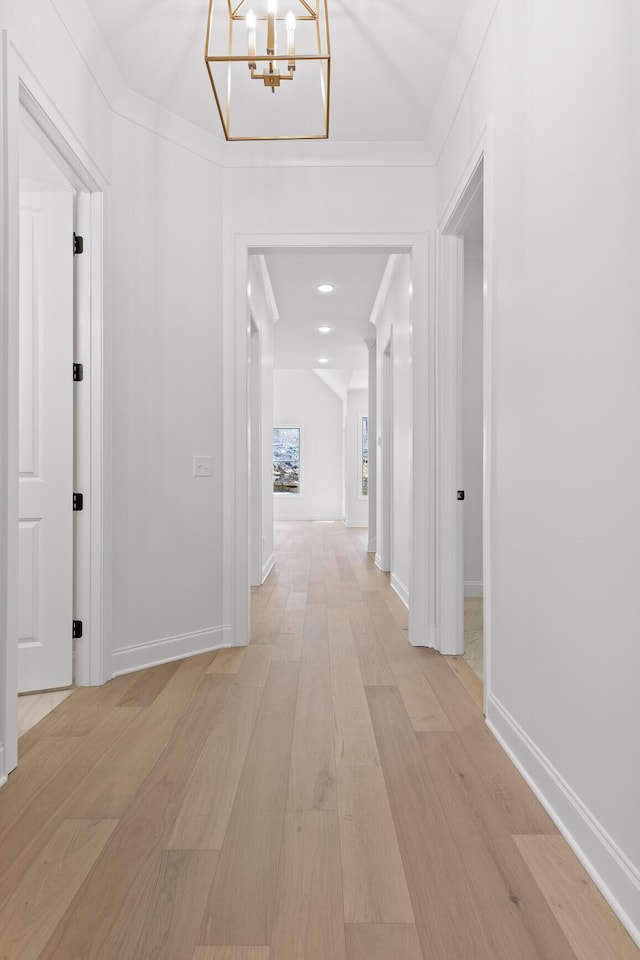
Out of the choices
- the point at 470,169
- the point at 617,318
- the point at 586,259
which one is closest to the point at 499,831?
the point at 617,318

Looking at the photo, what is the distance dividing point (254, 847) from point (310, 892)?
0.73 feet

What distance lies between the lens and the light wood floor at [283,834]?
125cm

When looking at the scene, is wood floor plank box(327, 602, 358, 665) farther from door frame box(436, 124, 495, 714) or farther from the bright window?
the bright window

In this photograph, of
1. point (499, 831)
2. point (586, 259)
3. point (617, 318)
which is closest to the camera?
point (617, 318)

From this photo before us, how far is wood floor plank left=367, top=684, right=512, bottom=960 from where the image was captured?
4.06 feet

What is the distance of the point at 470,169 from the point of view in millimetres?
2619

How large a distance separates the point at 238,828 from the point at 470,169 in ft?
8.40

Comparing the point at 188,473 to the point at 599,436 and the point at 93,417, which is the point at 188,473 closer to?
the point at 93,417

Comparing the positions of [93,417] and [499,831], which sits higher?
[93,417]

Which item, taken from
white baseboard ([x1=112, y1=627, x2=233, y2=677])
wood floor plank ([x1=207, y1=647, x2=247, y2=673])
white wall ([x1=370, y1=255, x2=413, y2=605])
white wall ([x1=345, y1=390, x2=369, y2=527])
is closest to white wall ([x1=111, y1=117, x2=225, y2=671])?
white baseboard ([x1=112, y1=627, x2=233, y2=677])

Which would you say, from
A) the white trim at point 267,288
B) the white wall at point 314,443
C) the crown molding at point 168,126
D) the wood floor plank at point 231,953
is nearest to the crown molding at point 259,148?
the crown molding at point 168,126

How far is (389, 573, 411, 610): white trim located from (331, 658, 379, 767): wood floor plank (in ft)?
4.55

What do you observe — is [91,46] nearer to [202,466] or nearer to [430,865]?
[202,466]

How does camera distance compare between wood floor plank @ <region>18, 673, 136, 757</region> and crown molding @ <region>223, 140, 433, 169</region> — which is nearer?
wood floor plank @ <region>18, 673, 136, 757</region>
